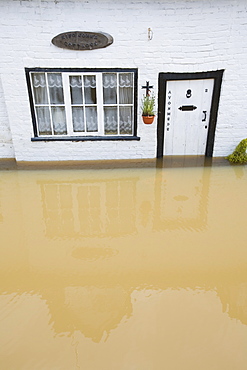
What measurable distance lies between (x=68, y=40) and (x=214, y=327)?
558 centimetres

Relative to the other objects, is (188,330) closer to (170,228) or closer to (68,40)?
(170,228)

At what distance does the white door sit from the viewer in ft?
21.0

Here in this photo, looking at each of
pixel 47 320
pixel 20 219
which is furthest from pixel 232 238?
pixel 20 219

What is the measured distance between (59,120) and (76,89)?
2.66ft

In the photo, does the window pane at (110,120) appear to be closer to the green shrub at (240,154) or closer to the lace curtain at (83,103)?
the lace curtain at (83,103)

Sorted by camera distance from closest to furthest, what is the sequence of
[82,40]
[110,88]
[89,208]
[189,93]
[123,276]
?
[123,276], [89,208], [82,40], [110,88], [189,93]

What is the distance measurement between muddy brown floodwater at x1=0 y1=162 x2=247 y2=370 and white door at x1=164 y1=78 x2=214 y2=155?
156cm

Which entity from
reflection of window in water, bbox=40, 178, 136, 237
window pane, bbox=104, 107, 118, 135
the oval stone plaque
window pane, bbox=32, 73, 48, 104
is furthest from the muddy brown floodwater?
the oval stone plaque

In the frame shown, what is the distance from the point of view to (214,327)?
2734mm

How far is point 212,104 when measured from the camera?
6492mm

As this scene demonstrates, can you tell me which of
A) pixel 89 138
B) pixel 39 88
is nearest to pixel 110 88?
pixel 89 138

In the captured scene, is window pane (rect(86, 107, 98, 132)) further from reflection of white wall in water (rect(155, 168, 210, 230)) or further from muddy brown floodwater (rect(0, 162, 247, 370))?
reflection of white wall in water (rect(155, 168, 210, 230))

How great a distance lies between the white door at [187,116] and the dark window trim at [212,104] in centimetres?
10

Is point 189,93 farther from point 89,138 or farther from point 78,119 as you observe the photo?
point 78,119
